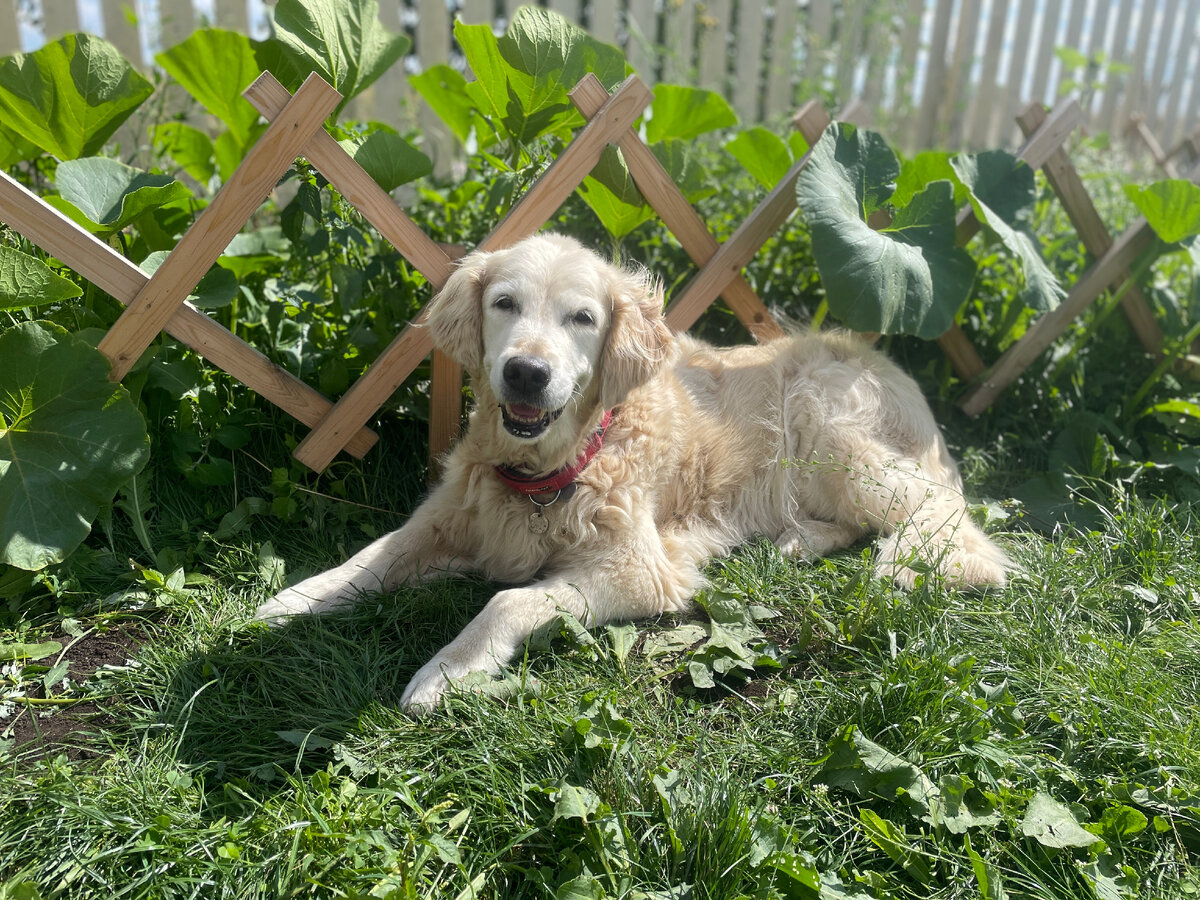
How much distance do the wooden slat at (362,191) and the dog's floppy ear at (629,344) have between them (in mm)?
718

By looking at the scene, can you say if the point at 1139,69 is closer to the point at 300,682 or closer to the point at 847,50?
the point at 847,50

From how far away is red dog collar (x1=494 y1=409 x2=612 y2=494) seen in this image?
2879mm

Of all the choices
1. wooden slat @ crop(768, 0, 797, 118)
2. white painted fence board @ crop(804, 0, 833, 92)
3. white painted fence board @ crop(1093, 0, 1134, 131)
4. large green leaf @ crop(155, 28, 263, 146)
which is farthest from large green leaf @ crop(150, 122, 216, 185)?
white painted fence board @ crop(1093, 0, 1134, 131)

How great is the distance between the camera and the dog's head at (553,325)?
2.59 metres

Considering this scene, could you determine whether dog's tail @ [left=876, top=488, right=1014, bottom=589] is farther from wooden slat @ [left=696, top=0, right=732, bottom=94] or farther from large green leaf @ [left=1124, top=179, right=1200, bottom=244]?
wooden slat @ [left=696, top=0, right=732, bottom=94]

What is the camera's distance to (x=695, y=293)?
3.65 meters

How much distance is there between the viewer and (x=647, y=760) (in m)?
2.07

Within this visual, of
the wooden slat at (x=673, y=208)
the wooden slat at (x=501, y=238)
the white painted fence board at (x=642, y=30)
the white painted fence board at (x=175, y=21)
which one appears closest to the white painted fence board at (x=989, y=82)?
the white painted fence board at (x=642, y=30)

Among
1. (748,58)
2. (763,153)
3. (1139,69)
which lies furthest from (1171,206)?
(1139,69)

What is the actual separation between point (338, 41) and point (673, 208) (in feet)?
4.76

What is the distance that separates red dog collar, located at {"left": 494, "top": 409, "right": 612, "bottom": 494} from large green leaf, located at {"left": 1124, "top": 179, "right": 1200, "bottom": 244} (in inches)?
109

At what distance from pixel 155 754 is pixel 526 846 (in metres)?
1.00

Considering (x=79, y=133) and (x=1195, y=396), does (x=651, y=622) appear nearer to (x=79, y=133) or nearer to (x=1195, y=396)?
(x=79, y=133)

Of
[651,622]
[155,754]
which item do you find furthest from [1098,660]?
[155,754]
